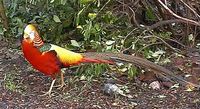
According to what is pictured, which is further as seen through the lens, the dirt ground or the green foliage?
the green foliage

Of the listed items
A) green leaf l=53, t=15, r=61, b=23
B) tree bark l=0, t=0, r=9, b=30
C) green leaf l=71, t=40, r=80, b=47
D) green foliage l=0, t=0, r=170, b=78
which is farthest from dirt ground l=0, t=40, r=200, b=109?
tree bark l=0, t=0, r=9, b=30

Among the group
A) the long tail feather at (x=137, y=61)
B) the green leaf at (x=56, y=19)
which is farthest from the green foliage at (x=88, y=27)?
the long tail feather at (x=137, y=61)

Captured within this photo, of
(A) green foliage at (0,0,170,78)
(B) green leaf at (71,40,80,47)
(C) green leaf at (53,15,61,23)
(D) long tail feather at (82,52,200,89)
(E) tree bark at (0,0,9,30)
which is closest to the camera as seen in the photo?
(D) long tail feather at (82,52,200,89)

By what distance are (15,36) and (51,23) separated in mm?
366

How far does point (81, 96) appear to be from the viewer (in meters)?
2.98

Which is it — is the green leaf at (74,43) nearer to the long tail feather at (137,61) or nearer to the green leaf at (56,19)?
the green leaf at (56,19)

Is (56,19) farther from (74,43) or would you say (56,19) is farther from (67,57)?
(67,57)

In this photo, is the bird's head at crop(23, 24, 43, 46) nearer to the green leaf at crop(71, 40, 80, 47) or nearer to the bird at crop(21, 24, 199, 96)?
the bird at crop(21, 24, 199, 96)

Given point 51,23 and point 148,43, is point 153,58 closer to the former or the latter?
point 148,43

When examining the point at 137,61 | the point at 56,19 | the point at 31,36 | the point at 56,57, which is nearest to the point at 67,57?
the point at 56,57

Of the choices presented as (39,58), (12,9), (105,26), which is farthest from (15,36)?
(39,58)

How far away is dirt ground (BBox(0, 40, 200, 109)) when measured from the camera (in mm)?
2873

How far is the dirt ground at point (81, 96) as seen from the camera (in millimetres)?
2873

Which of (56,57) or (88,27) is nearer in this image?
(56,57)
